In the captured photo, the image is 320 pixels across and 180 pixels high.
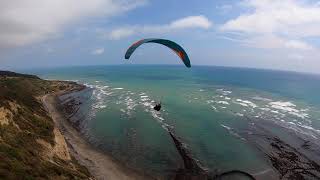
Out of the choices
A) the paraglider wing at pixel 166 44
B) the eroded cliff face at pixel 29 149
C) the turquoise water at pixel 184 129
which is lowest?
the turquoise water at pixel 184 129

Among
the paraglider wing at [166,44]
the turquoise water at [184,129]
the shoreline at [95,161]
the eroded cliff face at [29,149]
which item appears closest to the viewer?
the eroded cliff face at [29,149]

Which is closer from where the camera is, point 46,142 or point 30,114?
point 46,142

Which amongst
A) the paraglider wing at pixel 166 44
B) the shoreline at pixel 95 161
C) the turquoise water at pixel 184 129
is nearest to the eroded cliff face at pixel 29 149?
the shoreline at pixel 95 161

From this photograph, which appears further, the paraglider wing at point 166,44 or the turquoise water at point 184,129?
the turquoise water at point 184,129

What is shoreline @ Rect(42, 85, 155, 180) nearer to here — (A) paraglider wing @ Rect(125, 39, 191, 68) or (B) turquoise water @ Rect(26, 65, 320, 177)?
(B) turquoise water @ Rect(26, 65, 320, 177)

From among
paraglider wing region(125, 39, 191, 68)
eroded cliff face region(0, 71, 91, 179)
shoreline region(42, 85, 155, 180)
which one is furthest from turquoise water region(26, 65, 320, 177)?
paraglider wing region(125, 39, 191, 68)

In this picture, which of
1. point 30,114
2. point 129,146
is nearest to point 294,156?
point 129,146

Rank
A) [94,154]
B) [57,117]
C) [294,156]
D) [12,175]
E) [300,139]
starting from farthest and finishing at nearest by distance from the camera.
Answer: [57,117] → [300,139] → [294,156] → [94,154] → [12,175]

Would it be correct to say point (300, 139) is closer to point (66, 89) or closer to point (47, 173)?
point (47, 173)

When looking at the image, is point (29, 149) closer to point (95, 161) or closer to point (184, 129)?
point (95, 161)

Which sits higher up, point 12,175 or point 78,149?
point 12,175

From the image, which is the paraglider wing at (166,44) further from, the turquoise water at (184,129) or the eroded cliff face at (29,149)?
the eroded cliff face at (29,149)
